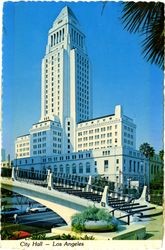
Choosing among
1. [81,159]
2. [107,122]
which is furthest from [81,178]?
[107,122]

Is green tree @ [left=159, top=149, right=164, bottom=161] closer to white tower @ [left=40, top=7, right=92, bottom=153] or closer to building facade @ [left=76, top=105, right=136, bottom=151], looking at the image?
building facade @ [left=76, top=105, right=136, bottom=151]

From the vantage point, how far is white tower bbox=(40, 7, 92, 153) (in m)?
4.07

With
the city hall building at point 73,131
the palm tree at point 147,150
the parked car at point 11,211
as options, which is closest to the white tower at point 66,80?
the city hall building at point 73,131

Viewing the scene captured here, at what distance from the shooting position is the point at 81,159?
13.8 feet

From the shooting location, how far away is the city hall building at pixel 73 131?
408 cm

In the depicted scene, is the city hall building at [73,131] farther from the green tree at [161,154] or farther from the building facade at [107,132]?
the green tree at [161,154]

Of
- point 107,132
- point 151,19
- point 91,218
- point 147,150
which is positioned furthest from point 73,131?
point 151,19

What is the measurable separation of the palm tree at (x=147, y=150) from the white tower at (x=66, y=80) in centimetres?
55

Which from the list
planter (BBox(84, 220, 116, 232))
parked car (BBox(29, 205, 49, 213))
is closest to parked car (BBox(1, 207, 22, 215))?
parked car (BBox(29, 205, 49, 213))

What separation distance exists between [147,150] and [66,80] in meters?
0.97

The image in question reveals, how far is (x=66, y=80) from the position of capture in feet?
13.8

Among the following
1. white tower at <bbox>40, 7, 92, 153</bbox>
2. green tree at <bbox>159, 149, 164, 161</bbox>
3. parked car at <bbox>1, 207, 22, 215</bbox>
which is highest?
white tower at <bbox>40, 7, 92, 153</bbox>

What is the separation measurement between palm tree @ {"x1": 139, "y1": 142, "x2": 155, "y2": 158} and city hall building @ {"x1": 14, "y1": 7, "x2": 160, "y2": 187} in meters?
0.05

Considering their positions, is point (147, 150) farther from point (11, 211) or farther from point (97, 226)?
point (11, 211)
